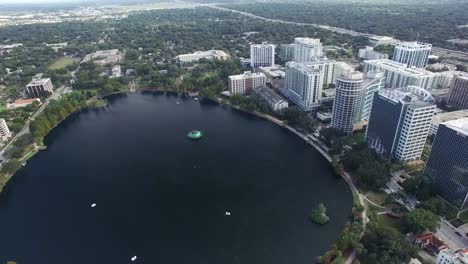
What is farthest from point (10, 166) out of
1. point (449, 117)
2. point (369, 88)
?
point (449, 117)

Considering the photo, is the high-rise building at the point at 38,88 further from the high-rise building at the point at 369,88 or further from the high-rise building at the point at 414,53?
the high-rise building at the point at 414,53

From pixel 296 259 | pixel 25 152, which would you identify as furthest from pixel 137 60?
pixel 296 259

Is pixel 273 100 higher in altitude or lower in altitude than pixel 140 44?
lower

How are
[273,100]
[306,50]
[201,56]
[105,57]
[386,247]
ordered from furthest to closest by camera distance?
[105,57], [201,56], [306,50], [273,100], [386,247]

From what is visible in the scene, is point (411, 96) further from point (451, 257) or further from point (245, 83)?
point (245, 83)

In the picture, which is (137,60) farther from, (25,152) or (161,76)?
(25,152)

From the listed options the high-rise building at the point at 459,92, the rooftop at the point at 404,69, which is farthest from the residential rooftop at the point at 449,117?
the rooftop at the point at 404,69
